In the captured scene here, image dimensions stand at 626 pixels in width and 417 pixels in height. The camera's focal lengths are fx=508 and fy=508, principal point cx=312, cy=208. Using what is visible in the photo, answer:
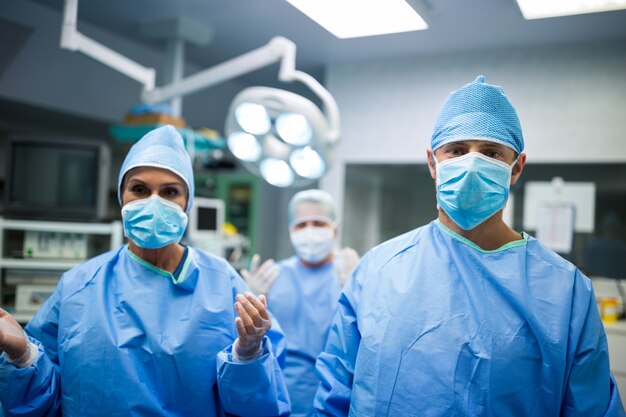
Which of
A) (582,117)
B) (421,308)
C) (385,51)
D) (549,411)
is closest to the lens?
(549,411)

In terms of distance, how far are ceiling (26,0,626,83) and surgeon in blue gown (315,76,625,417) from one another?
65 centimetres

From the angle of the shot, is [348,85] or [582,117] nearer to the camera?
[582,117]

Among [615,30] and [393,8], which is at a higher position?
[615,30]

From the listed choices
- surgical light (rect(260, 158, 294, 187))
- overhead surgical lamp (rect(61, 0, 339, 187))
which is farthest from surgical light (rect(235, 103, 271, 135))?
surgical light (rect(260, 158, 294, 187))

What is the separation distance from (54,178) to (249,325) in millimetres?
1795

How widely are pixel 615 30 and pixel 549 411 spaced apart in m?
1.89

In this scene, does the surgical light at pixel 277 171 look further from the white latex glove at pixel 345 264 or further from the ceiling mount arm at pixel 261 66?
the white latex glove at pixel 345 264

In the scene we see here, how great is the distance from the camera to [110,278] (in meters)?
1.46

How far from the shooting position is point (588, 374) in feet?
3.51

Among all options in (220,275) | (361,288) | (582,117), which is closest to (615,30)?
(582,117)

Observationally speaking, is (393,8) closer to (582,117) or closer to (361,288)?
(361,288)

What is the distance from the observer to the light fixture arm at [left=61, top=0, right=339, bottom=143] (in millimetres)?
2078

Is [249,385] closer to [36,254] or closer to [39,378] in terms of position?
[39,378]

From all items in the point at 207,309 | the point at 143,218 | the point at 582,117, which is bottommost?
the point at 207,309
